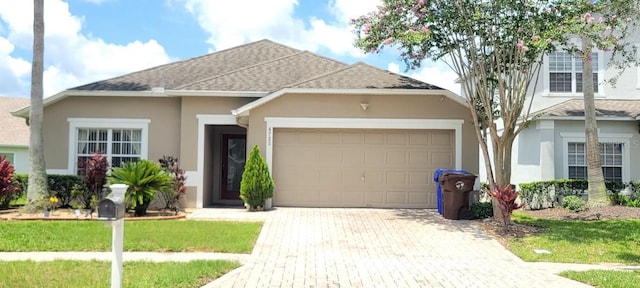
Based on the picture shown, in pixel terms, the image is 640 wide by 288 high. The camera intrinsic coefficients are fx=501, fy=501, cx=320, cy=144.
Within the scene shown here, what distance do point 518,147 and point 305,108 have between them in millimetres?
9517

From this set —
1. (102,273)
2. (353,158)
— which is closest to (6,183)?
(102,273)

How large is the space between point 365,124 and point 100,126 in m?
8.19

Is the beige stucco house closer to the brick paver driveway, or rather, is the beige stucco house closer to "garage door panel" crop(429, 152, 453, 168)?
"garage door panel" crop(429, 152, 453, 168)

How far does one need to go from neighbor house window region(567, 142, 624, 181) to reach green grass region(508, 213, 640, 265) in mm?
5644

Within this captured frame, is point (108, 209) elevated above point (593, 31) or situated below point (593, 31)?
below

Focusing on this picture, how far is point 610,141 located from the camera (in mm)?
17797

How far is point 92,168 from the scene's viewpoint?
13672mm

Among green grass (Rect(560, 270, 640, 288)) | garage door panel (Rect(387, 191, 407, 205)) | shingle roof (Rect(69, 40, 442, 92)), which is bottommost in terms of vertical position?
green grass (Rect(560, 270, 640, 288))

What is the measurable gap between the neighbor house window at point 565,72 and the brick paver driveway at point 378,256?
9169mm

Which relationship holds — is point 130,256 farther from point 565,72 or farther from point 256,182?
point 565,72

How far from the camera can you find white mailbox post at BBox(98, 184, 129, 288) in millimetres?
5324

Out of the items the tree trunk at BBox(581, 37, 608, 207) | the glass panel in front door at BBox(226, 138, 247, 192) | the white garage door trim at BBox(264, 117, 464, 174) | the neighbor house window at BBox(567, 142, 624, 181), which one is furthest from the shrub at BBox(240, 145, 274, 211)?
the neighbor house window at BBox(567, 142, 624, 181)

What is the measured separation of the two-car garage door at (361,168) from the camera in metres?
14.6

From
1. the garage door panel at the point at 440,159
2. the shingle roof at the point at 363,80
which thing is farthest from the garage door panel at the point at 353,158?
the garage door panel at the point at 440,159
